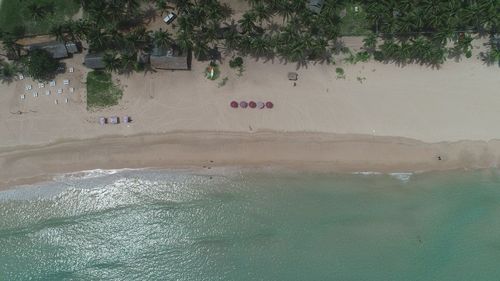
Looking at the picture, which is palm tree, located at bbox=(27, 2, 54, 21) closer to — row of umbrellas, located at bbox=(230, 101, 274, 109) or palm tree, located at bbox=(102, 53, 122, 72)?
palm tree, located at bbox=(102, 53, 122, 72)

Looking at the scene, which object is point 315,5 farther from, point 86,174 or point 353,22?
point 86,174

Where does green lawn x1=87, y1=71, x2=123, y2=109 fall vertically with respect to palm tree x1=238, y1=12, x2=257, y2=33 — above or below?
below

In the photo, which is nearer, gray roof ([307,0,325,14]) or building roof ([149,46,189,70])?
gray roof ([307,0,325,14])

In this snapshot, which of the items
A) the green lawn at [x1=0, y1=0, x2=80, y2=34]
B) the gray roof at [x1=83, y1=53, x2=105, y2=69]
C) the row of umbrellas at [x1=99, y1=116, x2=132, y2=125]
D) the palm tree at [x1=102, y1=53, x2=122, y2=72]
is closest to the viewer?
the palm tree at [x1=102, y1=53, x2=122, y2=72]

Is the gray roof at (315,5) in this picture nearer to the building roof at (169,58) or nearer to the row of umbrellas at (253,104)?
the row of umbrellas at (253,104)

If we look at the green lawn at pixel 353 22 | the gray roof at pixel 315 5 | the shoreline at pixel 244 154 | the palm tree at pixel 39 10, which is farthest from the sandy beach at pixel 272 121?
the palm tree at pixel 39 10

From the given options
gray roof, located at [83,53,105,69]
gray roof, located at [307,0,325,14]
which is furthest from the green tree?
gray roof, located at [307,0,325,14]

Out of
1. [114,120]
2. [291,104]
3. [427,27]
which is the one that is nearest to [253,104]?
[291,104]
